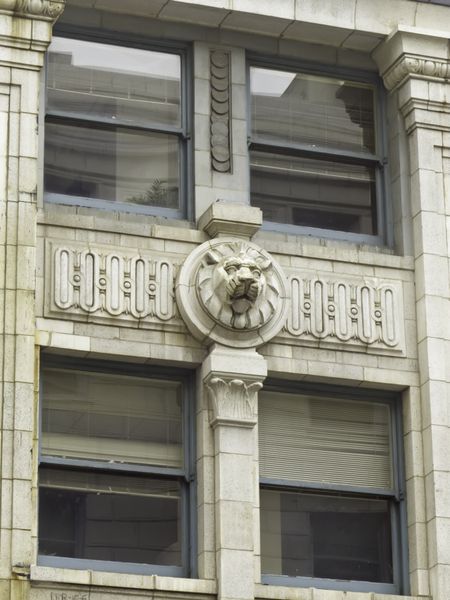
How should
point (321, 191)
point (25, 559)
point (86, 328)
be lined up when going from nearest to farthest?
point (25, 559)
point (86, 328)
point (321, 191)

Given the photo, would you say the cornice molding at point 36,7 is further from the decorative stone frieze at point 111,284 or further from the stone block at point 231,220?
the stone block at point 231,220

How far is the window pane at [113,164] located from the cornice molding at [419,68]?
3.14m

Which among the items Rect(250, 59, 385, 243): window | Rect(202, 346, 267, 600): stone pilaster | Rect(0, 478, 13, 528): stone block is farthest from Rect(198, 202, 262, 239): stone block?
Rect(0, 478, 13, 528): stone block

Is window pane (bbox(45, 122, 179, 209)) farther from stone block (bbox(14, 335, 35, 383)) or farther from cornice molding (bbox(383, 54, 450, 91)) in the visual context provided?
cornice molding (bbox(383, 54, 450, 91))

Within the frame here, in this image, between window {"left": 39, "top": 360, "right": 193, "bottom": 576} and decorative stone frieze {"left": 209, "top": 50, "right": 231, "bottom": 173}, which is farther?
decorative stone frieze {"left": 209, "top": 50, "right": 231, "bottom": 173}

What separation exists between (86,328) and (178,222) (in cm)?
213

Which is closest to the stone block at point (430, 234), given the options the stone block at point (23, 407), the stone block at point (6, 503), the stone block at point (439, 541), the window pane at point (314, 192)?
the window pane at point (314, 192)

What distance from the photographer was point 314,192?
94.2ft

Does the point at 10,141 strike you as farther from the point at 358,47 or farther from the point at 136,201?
the point at 358,47

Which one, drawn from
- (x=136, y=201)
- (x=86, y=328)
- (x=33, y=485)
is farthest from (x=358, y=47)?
(x=33, y=485)

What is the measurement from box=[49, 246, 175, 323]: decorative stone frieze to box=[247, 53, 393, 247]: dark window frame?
1943 millimetres

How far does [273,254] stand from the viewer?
1086 inches

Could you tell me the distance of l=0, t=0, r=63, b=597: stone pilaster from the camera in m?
24.8

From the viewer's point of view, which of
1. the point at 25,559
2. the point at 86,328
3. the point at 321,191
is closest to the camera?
the point at 25,559
